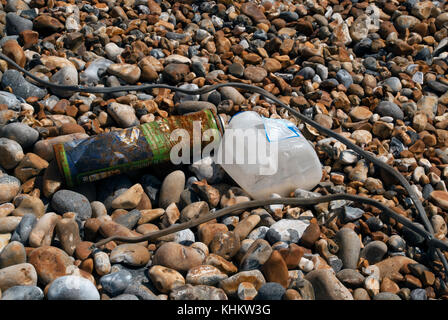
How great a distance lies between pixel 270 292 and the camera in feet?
5.53

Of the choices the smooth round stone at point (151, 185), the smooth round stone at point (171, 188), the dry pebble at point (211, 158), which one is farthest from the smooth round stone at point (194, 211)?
the smooth round stone at point (151, 185)

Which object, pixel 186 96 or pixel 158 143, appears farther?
pixel 186 96

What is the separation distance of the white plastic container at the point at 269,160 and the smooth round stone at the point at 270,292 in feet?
2.20

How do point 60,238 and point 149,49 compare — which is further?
A: point 149,49

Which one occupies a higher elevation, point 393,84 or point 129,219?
point 393,84

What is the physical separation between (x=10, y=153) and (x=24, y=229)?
49cm

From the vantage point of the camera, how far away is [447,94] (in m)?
3.05

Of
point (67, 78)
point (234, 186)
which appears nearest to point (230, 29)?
point (67, 78)

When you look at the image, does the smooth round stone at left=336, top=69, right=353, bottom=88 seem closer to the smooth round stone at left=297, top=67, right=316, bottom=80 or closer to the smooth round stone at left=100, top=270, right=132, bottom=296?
the smooth round stone at left=297, top=67, right=316, bottom=80

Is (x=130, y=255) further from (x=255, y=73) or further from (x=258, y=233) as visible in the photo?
(x=255, y=73)

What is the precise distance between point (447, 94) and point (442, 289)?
5.35ft

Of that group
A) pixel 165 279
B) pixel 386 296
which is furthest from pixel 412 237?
pixel 165 279

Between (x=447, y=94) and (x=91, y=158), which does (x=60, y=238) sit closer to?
(x=91, y=158)

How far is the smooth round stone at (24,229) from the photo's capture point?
194 centimetres
